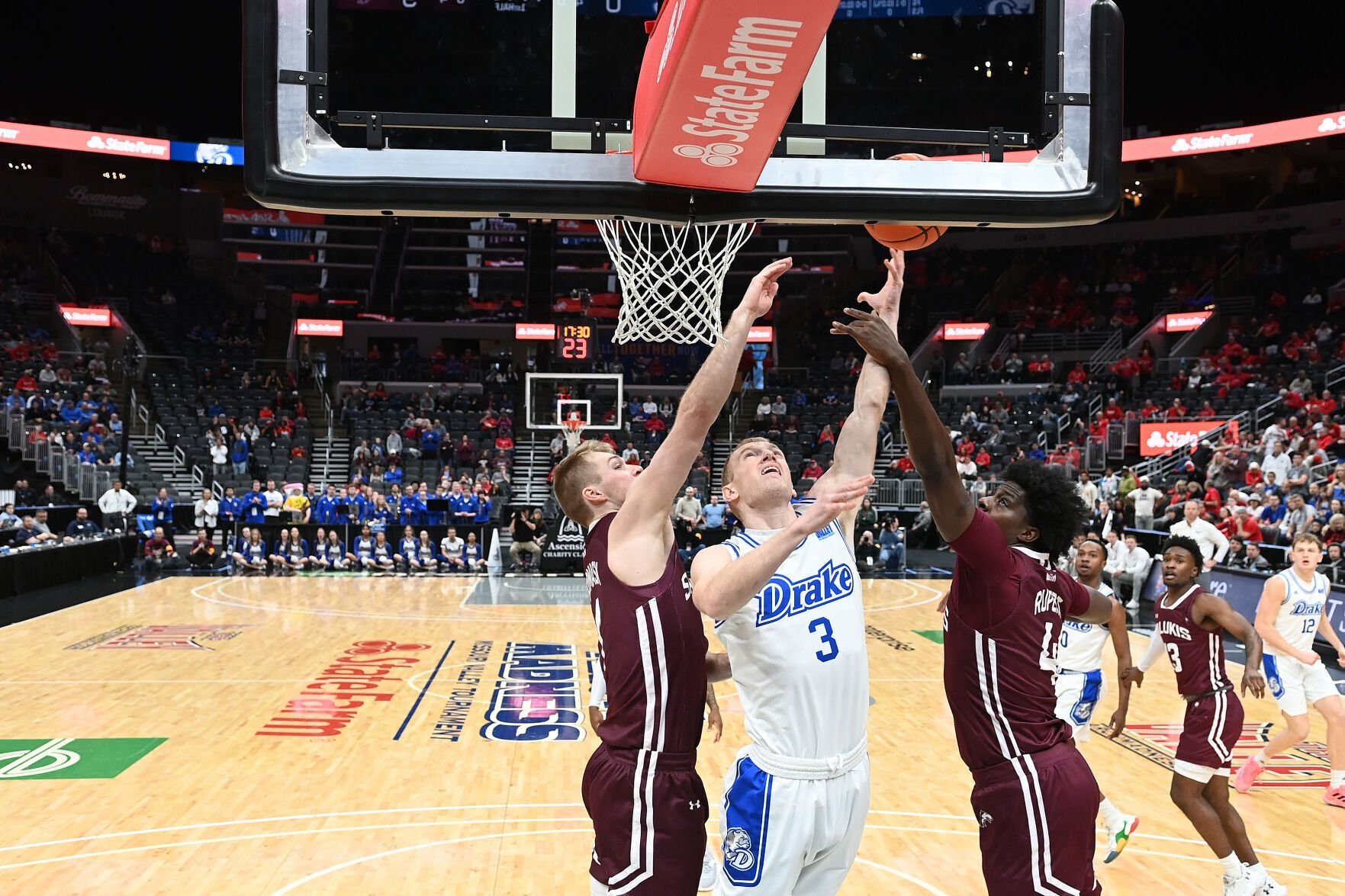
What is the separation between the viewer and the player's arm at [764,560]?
294cm

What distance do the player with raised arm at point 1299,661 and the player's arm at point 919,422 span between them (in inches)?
182

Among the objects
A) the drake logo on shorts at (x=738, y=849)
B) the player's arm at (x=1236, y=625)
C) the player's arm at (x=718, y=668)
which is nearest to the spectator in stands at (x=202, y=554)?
the player's arm at (x=1236, y=625)

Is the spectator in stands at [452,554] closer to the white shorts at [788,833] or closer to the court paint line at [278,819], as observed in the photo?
the court paint line at [278,819]

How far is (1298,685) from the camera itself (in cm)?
713

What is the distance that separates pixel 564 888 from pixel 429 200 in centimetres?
342

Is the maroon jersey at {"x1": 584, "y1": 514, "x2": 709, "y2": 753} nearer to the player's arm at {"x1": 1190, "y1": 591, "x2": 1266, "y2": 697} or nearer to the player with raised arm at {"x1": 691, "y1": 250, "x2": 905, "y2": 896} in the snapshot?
the player with raised arm at {"x1": 691, "y1": 250, "x2": 905, "y2": 896}

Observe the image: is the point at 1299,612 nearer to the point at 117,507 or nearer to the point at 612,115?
the point at 612,115

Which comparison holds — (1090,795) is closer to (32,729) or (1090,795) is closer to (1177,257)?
(32,729)

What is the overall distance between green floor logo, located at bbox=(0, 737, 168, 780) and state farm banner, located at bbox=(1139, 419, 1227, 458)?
20.8 meters

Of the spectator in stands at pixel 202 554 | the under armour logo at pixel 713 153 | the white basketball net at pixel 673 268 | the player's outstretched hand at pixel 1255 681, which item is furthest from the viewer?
the spectator in stands at pixel 202 554

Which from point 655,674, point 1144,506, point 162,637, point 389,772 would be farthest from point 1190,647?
point 1144,506

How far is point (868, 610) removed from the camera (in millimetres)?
15953

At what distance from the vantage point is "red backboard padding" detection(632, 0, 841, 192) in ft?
12.0

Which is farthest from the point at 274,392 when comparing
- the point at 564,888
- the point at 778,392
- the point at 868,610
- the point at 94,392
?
the point at 564,888
